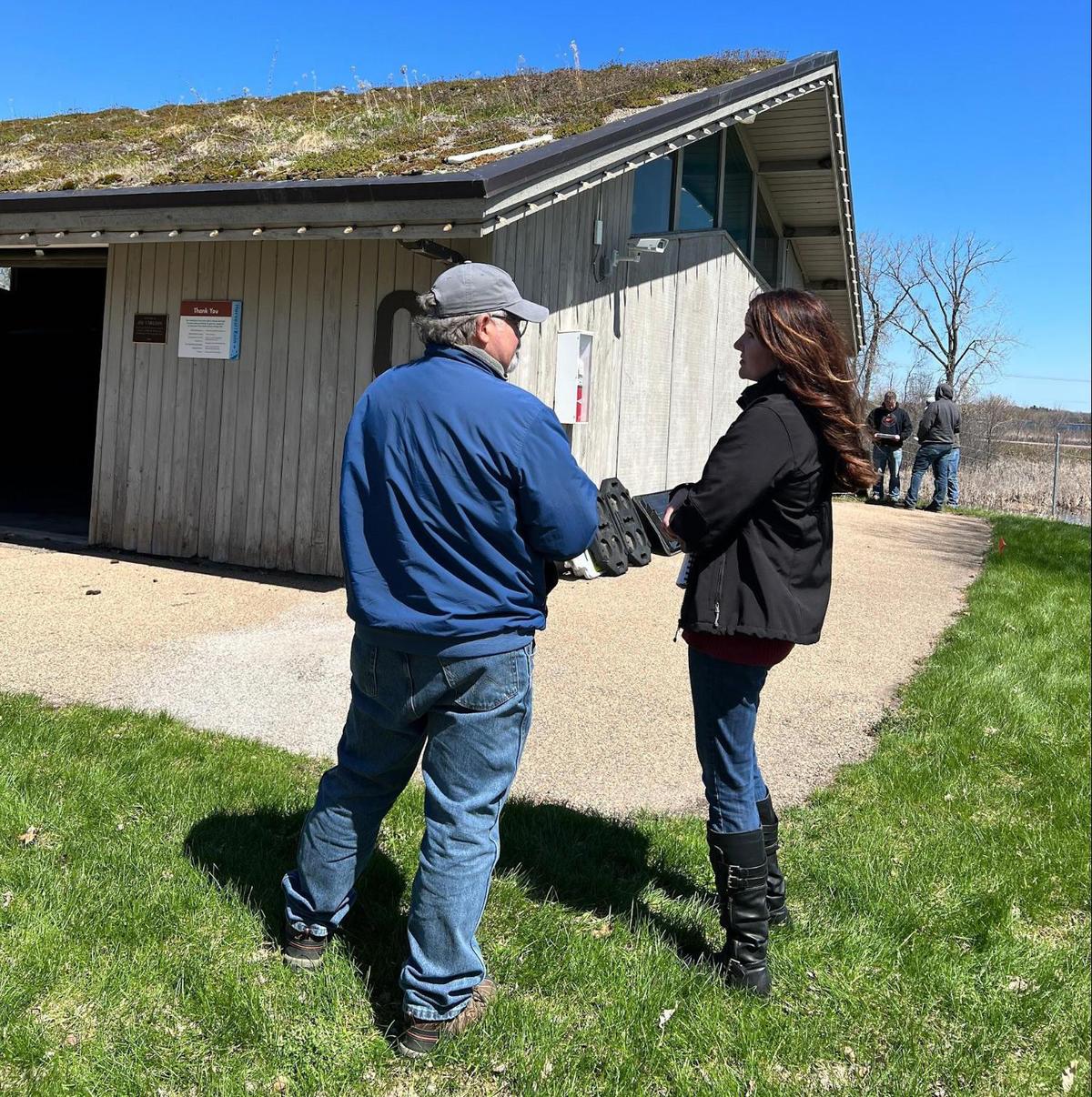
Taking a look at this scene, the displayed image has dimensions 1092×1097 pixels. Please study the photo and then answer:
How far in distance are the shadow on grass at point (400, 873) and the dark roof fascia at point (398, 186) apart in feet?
13.7

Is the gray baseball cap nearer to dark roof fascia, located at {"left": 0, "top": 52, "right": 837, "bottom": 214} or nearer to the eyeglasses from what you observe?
the eyeglasses

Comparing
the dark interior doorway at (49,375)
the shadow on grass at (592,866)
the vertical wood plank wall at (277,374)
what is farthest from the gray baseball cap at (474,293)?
the dark interior doorway at (49,375)

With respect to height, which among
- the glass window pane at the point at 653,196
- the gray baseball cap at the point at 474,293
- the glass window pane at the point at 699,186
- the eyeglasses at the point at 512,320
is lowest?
the eyeglasses at the point at 512,320

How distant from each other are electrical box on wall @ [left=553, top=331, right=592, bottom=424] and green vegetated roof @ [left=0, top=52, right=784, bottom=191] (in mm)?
1640

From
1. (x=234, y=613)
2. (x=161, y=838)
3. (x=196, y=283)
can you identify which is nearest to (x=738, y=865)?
(x=161, y=838)

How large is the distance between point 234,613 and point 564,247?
4078 mm

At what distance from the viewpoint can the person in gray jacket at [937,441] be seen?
16.6m

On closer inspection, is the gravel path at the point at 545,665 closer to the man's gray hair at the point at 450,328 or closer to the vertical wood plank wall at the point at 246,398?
the vertical wood plank wall at the point at 246,398

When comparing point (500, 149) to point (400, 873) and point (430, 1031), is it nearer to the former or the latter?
point (400, 873)

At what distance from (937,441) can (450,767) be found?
615 inches

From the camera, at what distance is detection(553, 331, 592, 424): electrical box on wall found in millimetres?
9070

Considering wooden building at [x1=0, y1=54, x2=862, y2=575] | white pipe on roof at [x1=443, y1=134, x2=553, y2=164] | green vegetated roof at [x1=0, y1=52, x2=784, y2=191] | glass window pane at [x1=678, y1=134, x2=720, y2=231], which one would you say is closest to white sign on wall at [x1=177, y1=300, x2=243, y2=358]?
wooden building at [x1=0, y1=54, x2=862, y2=575]

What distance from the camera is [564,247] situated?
9.06m

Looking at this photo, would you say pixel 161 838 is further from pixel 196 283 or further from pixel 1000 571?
pixel 1000 571
